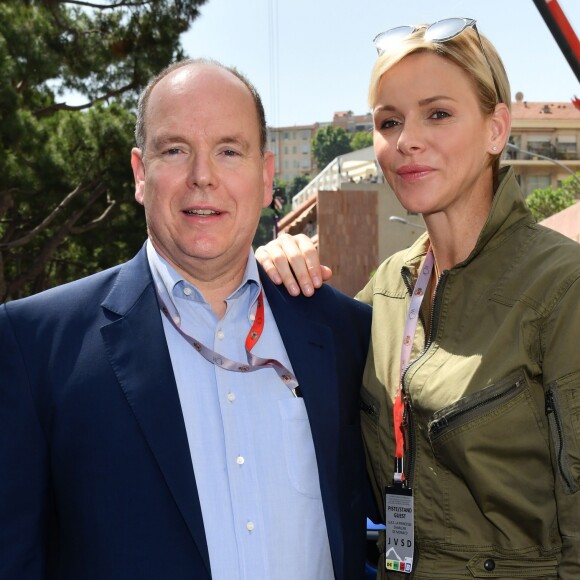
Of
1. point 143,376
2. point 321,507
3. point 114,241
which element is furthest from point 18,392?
point 114,241

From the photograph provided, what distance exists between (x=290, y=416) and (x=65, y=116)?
1854 centimetres

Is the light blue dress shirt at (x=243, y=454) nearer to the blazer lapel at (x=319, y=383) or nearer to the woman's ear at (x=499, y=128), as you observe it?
the blazer lapel at (x=319, y=383)

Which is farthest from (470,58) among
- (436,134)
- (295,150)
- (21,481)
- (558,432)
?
(295,150)

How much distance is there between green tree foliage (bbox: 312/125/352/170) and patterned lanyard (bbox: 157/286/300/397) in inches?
5169

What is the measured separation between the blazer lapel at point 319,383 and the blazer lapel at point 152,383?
42 centimetres

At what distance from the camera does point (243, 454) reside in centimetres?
240

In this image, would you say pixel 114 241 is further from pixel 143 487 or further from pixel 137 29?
pixel 143 487

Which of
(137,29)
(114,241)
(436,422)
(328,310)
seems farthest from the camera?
(114,241)

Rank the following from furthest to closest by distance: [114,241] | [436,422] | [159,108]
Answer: [114,241] → [159,108] → [436,422]

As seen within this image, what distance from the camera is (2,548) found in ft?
7.27

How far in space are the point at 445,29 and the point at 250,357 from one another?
1182 millimetres

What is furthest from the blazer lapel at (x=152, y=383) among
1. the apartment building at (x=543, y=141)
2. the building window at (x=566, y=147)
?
the building window at (x=566, y=147)

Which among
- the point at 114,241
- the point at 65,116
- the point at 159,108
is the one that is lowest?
the point at 114,241

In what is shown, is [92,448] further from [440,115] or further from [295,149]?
[295,149]
